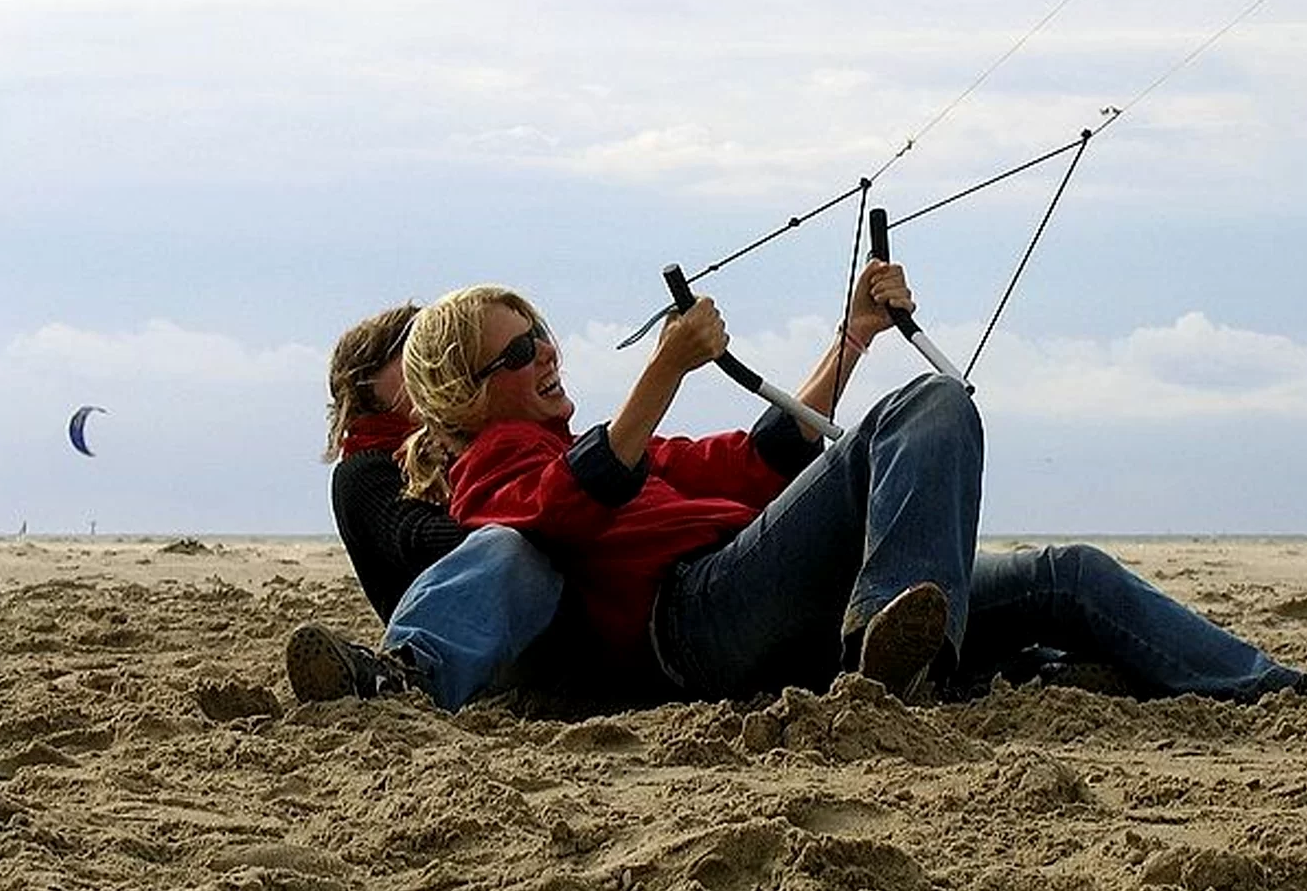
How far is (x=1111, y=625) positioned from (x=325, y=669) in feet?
5.18

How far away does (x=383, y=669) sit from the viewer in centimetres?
368

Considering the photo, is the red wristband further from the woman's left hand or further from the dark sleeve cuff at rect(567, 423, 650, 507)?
the dark sleeve cuff at rect(567, 423, 650, 507)

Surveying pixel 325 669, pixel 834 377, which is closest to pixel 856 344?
pixel 834 377

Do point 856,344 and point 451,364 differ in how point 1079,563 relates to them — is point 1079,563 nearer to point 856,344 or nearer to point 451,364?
point 856,344

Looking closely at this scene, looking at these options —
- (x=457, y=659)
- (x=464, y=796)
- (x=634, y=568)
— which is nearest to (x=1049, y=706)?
(x=634, y=568)

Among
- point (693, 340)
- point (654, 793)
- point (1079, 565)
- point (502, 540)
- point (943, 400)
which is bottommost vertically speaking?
point (654, 793)

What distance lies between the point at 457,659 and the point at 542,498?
35 centimetres

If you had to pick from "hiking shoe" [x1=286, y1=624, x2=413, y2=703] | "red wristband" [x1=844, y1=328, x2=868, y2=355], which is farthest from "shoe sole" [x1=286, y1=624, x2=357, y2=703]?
"red wristband" [x1=844, y1=328, x2=868, y2=355]

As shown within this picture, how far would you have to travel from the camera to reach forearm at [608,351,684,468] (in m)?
3.80

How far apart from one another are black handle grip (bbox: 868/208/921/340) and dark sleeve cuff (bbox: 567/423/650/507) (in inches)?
39.5

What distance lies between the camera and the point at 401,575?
469 centimetres

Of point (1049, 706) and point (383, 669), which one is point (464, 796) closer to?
point (383, 669)

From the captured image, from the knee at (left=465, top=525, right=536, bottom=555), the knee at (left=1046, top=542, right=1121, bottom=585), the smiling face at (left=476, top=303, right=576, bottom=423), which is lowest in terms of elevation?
the knee at (left=1046, top=542, right=1121, bottom=585)

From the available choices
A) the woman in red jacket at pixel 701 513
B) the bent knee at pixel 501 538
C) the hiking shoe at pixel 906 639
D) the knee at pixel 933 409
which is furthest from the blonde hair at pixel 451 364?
the hiking shoe at pixel 906 639
